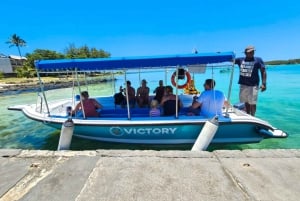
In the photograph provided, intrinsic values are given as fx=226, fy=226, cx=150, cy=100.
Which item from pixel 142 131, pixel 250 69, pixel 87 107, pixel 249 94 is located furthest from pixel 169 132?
pixel 250 69

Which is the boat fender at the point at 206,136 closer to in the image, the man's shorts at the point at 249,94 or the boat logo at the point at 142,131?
the boat logo at the point at 142,131

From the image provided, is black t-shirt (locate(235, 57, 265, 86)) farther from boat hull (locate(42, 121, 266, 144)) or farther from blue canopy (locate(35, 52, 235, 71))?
boat hull (locate(42, 121, 266, 144))

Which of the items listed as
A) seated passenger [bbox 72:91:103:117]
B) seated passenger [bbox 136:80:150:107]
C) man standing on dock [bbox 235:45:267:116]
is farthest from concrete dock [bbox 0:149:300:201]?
seated passenger [bbox 136:80:150:107]

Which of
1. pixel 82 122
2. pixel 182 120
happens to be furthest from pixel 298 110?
pixel 82 122

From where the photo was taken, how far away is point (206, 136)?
4559 mm

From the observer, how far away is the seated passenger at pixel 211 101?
523 cm

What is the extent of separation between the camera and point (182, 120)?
5164 millimetres

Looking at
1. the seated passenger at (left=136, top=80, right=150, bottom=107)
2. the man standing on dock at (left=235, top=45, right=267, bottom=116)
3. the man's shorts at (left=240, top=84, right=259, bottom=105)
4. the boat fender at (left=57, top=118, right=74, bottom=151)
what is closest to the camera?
the boat fender at (left=57, top=118, right=74, bottom=151)

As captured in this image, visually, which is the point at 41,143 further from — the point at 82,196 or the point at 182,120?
the point at 82,196

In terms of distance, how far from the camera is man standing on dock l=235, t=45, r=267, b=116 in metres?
5.52

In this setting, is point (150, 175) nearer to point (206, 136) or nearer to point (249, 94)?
point (206, 136)

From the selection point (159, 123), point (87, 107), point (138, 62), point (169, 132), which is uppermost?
point (138, 62)

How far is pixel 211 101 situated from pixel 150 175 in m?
2.93

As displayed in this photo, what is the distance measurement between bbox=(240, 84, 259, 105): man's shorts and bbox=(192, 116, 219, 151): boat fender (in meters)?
1.73
